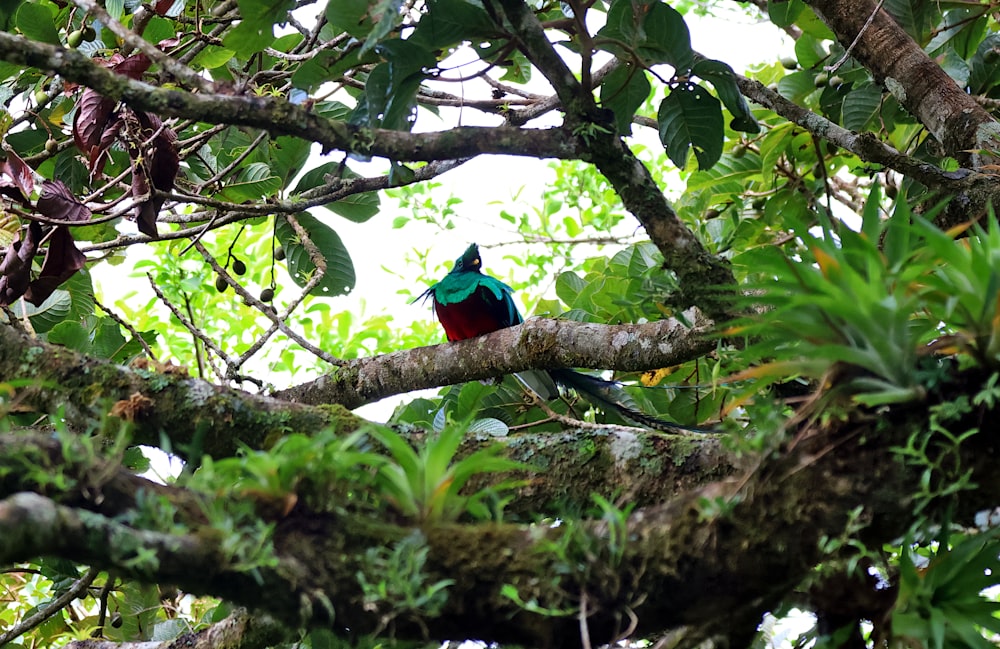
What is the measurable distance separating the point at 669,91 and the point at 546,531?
1.36 metres

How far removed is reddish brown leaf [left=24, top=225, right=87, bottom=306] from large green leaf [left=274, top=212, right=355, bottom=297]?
3.38 ft

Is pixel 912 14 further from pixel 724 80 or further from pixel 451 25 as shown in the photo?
pixel 451 25

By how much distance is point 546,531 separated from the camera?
1292 millimetres

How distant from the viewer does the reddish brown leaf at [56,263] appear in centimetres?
226

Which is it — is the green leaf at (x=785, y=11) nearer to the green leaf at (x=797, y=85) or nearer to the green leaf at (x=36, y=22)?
the green leaf at (x=797, y=85)

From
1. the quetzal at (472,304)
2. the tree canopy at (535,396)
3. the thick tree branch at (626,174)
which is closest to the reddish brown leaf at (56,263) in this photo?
the tree canopy at (535,396)

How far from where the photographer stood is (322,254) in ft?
10.7

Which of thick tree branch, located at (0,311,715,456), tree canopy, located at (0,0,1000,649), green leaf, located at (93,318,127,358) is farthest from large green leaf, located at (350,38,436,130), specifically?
green leaf, located at (93,318,127,358)

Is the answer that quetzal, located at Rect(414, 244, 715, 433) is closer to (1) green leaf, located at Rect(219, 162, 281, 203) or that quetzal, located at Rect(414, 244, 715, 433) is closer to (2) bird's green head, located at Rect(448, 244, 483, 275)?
(2) bird's green head, located at Rect(448, 244, 483, 275)

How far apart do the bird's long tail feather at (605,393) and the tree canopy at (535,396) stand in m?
0.08

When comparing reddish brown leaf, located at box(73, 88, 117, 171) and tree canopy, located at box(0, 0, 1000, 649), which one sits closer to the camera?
tree canopy, located at box(0, 0, 1000, 649)

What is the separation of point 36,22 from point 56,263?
73cm

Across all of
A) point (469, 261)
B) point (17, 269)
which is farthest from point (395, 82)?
point (469, 261)

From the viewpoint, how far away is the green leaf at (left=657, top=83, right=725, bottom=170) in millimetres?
2244
